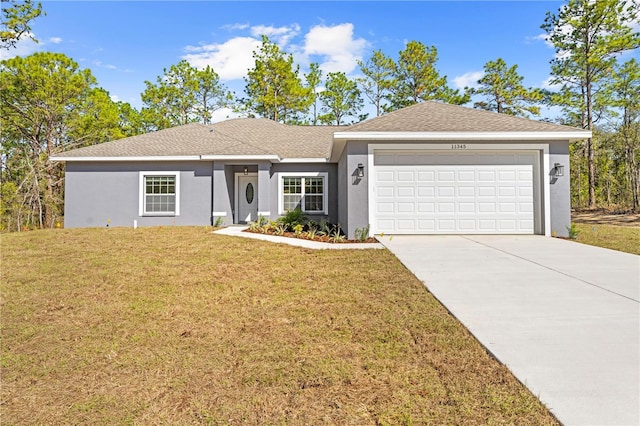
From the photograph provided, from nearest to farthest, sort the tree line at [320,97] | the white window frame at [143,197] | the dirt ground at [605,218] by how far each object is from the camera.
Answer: the white window frame at [143,197] → the dirt ground at [605,218] → the tree line at [320,97]

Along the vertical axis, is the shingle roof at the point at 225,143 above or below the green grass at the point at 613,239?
above

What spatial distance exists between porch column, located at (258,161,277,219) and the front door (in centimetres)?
142

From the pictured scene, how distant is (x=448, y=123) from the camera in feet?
34.6

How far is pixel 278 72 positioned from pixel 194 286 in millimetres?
26851

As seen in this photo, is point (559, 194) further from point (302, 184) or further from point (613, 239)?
point (302, 184)

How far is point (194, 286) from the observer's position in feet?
17.8

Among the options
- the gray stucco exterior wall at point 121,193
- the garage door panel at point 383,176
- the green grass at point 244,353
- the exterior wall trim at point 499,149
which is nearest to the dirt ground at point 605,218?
the exterior wall trim at point 499,149

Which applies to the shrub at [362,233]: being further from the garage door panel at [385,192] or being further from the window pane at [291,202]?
the window pane at [291,202]

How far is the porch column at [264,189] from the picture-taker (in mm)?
13391

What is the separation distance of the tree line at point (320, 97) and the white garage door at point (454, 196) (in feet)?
39.6

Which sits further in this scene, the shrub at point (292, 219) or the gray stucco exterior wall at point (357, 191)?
the shrub at point (292, 219)

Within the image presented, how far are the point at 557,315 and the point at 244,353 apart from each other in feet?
11.6

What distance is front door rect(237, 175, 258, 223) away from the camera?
14789mm

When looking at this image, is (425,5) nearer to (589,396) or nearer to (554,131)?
(554,131)
